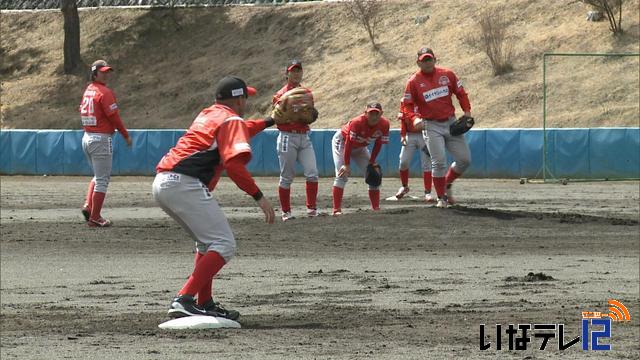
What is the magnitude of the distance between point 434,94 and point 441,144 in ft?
2.21

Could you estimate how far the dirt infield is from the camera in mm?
8875

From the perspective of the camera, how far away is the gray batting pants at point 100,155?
1684cm

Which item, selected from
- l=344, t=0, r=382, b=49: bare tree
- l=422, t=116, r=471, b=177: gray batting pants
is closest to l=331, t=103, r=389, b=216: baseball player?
l=422, t=116, r=471, b=177: gray batting pants

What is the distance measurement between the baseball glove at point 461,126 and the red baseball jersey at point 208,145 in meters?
7.92

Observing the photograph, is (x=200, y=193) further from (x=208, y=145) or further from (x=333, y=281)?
(x=333, y=281)

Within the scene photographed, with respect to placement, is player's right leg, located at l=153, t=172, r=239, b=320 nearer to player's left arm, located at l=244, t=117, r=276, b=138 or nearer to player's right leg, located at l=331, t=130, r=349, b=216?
player's left arm, located at l=244, t=117, r=276, b=138

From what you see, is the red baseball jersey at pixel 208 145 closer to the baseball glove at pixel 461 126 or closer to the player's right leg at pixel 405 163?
the baseball glove at pixel 461 126

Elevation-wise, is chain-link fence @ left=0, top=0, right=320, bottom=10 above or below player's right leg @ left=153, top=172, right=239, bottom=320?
above

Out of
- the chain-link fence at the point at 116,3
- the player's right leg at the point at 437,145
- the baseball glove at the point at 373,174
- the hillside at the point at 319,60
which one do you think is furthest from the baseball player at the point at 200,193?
the chain-link fence at the point at 116,3

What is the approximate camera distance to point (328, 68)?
4038 cm

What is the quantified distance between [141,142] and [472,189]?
1123cm

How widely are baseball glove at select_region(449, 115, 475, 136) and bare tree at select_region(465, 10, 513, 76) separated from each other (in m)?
18.1

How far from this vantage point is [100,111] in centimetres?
1684

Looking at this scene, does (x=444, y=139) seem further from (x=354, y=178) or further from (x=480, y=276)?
(x=354, y=178)
